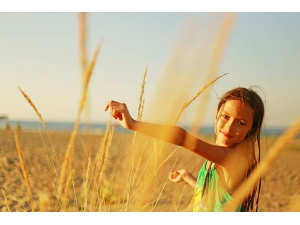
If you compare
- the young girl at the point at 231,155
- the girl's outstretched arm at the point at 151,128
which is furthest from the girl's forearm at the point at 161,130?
the young girl at the point at 231,155

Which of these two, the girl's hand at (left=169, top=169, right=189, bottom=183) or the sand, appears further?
the girl's hand at (left=169, top=169, right=189, bottom=183)

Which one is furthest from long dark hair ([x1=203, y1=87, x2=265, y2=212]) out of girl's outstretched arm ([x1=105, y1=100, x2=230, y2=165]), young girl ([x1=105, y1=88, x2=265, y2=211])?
girl's outstretched arm ([x1=105, y1=100, x2=230, y2=165])

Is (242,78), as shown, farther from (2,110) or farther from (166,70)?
(2,110)

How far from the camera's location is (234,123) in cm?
100

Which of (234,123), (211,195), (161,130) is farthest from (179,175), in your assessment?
(161,130)

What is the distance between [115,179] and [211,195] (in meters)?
0.29

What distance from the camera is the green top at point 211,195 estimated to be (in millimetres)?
967

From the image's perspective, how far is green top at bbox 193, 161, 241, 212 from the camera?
97 cm

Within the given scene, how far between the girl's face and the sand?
12 centimetres

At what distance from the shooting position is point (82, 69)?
1.63ft

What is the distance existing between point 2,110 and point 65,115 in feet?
0.87

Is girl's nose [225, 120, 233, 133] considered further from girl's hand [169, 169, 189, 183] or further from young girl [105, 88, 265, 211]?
girl's hand [169, 169, 189, 183]

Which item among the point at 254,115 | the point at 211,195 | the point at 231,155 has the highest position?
the point at 254,115

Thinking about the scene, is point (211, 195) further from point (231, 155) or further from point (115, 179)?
point (115, 179)
